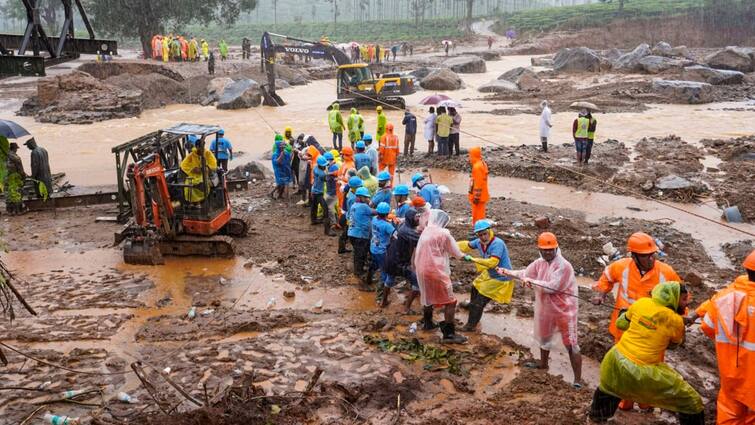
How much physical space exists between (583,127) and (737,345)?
1115 centimetres

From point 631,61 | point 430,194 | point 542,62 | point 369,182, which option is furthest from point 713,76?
point 430,194

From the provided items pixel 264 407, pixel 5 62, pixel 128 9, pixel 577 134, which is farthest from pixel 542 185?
pixel 128 9

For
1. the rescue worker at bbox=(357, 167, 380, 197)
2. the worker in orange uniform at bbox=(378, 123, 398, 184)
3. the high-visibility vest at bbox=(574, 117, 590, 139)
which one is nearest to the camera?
the rescue worker at bbox=(357, 167, 380, 197)

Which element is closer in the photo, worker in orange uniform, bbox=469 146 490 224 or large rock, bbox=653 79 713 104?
worker in orange uniform, bbox=469 146 490 224

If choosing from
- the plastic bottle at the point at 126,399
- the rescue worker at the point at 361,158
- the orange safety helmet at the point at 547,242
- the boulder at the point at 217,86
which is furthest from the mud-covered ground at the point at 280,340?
the boulder at the point at 217,86

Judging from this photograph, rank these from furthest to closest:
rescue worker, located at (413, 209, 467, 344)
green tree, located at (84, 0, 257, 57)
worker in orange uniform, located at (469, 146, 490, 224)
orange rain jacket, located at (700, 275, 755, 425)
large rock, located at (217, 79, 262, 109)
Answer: green tree, located at (84, 0, 257, 57) < large rock, located at (217, 79, 262, 109) < worker in orange uniform, located at (469, 146, 490, 224) < rescue worker, located at (413, 209, 467, 344) < orange rain jacket, located at (700, 275, 755, 425)

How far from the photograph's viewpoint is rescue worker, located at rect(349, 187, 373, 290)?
8617mm

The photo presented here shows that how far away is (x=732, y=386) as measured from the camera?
4422 millimetres

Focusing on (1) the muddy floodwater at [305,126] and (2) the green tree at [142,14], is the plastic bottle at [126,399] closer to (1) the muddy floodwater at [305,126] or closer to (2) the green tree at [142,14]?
(1) the muddy floodwater at [305,126]

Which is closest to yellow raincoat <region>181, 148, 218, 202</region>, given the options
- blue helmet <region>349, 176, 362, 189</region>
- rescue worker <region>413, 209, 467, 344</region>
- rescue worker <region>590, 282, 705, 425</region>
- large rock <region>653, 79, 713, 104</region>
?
blue helmet <region>349, 176, 362, 189</region>

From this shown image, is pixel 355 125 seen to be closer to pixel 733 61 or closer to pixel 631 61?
pixel 631 61

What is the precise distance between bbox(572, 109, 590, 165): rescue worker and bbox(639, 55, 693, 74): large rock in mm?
22606

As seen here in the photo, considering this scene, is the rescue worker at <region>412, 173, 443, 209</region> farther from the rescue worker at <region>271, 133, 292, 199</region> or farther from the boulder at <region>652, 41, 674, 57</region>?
the boulder at <region>652, 41, 674, 57</region>

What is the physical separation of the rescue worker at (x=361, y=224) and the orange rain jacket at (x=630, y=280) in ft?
11.7
